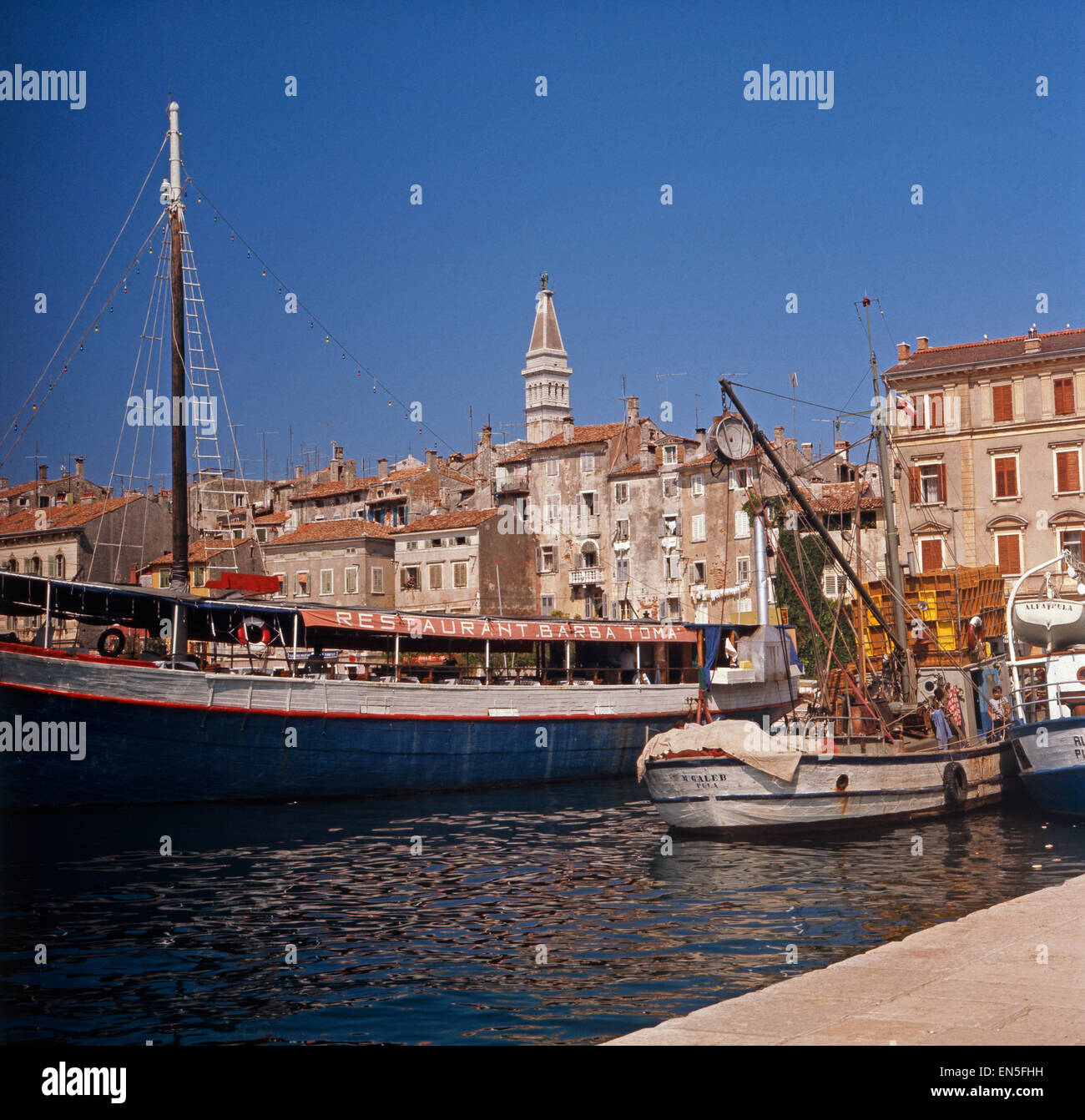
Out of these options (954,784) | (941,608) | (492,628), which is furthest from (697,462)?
(954,784)

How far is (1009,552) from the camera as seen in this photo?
51000 mm

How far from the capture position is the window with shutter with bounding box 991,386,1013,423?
51.6 metres

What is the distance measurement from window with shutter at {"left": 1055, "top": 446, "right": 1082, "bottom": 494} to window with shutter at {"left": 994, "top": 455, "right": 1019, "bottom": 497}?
162 centimetres

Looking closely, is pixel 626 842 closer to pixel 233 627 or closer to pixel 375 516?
pixel 233 627

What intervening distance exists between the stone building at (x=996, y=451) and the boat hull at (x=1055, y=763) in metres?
25.8

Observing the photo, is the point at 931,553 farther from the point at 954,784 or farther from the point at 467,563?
the point at 954,784

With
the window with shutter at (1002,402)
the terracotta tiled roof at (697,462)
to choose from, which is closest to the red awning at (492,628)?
the window with shutter at (1002,402)

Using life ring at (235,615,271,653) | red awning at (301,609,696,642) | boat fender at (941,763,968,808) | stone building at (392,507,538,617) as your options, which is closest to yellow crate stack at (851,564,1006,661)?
red awning at (301,609,696,642)

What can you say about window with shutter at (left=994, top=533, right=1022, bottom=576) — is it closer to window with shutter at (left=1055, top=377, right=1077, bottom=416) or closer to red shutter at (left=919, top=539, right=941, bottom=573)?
red shutter at (left=919, top=539, right=941, bottom=573)

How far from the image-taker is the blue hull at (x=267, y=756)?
1017 inches

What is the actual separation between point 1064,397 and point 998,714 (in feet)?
87.2

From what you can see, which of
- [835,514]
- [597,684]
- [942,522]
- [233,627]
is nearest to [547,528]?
[835,514]

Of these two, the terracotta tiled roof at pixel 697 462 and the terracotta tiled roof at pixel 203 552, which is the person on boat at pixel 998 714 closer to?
the terracotta tiled roof at pixel 697 462

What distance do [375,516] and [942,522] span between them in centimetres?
3712
